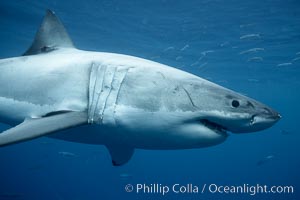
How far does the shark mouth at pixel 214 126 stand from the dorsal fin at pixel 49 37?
311 centimetres

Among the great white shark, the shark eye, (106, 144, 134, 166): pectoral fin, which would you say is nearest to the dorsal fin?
the great white shark

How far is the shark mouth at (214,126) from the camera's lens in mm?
2744

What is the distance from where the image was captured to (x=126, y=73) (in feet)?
10.5

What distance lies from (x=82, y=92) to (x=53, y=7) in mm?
15124

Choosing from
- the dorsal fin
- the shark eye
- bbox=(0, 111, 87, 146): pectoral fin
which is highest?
the dorsal fin

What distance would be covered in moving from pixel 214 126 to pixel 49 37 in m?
Answer: 3.41

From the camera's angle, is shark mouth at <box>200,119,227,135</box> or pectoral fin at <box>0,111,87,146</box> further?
shark mouth at <box>200,119,227,135</box>

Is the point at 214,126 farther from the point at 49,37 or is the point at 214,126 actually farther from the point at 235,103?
the point at 49,37

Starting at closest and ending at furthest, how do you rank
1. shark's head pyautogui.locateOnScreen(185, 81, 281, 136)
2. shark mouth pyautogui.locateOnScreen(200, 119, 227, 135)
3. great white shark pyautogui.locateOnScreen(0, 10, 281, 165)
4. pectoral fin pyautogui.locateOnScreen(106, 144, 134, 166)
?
shark's head pyautogui.locateOnScreen(185, 81, 281, 136)
great white shark pyautogui.locateOnScreen(0, 10, 281, 165)
shark mouth pyautogui.locateOnScreen(200, 119, 227, 135)
pectoral fin pyautogui.locateOnScreen(106, 144, 134, 166)

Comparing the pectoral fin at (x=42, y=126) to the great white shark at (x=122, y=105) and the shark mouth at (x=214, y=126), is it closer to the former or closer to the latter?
the great white shark at (x=122, y=105)

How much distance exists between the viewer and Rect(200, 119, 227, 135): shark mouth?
2.74m

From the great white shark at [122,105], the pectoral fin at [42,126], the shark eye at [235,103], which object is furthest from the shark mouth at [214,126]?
the pectoral fin at [42,126]

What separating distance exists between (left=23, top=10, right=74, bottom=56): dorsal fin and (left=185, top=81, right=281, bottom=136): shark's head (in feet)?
9.42

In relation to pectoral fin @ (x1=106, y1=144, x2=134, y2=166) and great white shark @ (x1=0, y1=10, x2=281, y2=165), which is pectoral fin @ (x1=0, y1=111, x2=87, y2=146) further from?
pectoral fin @ (x1=106, y1=144, x2=134, y2=166)
